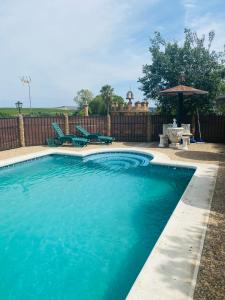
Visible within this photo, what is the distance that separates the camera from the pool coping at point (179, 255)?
2.95 m

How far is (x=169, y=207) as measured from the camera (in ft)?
21.0

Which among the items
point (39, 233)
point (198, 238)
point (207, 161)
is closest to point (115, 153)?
point (207, 161)

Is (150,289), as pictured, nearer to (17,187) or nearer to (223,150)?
(17,187)

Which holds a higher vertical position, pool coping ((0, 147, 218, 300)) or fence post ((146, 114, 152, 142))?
fence post ((146, 114, 152, 142))

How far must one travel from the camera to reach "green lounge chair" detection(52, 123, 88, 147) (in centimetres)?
1456

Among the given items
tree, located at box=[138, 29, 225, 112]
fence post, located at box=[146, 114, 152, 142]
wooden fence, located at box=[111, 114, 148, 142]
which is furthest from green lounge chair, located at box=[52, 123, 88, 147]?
tree, located at box=[138, 29, 225, 112]

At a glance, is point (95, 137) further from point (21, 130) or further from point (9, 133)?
point (9, 133)

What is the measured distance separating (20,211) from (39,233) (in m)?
1.50

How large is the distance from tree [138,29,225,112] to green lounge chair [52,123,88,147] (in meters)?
6.01

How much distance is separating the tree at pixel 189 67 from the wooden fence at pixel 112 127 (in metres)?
1.56

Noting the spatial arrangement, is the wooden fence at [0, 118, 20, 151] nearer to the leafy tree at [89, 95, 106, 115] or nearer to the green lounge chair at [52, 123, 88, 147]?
the green lounge chair at [52, 123, 88, 147]

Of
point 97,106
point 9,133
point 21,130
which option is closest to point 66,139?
point 21,130

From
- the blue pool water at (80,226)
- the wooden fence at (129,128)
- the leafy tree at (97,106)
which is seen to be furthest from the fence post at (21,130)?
the leafy tree at (97,106)

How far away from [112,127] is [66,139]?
11.0 feet
